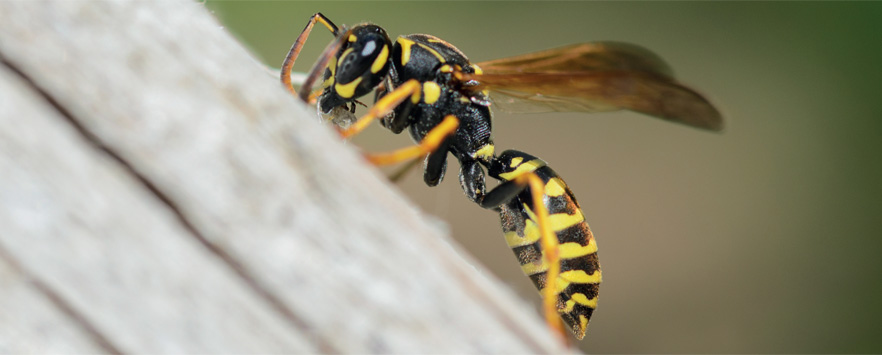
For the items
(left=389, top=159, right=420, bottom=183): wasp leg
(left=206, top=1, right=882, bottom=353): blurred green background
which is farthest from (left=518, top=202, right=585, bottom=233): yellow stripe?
(left=206, top=1, right=882, bottom=353): blurred green background

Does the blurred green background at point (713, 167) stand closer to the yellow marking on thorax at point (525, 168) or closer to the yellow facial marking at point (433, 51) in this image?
the yellow marking on thorax at point (525, 168)

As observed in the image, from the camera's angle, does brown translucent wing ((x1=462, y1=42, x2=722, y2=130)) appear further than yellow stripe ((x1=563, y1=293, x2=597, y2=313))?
No

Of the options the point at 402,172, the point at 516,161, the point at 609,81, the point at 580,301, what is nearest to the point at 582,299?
the point at 580,301

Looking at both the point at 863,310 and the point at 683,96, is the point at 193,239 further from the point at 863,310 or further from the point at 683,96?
the point at 863,310

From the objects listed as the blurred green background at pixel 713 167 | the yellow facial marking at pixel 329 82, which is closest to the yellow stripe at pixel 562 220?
the yellow facial marking at pixel 329 82

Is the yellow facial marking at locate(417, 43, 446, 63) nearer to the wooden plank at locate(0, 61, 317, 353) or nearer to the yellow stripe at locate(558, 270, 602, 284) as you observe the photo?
the yellow stripe at locate(558, 270, 602, 284)

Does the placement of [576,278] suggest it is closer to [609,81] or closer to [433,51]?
[609,81]

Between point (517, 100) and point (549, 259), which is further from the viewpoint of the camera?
point (517, 100)
